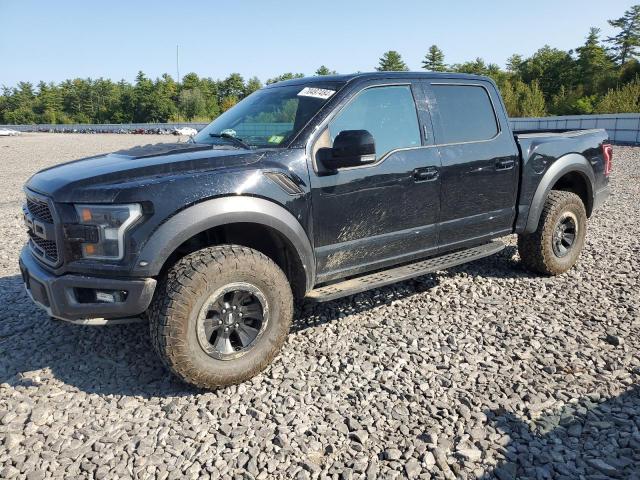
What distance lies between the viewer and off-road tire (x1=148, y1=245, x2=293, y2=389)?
2912 mm

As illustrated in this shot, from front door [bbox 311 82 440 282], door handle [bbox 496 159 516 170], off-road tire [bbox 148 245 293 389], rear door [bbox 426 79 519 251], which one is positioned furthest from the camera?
door handle [bbox 496 159 516 170]

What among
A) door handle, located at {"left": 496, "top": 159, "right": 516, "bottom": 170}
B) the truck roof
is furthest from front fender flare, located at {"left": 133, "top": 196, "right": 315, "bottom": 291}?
door handle, located at {"left": 496, "top": 159, "right": 516, "bottom": 170}

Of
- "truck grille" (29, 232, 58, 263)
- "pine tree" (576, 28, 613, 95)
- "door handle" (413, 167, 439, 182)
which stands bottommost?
"truck grille" (29, 232, 58, 263)

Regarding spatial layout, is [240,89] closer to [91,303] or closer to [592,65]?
[592,65]

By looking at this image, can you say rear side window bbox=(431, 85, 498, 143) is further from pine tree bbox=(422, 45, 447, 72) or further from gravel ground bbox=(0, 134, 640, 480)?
pine tree bbox=(422, 45, 447, 72)

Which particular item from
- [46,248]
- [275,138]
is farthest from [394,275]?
[46,248]

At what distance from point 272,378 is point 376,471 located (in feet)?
3.57

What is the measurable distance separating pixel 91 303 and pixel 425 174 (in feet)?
8.37

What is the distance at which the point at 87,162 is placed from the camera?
11.5ft

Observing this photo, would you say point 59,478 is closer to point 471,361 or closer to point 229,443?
point 229,443

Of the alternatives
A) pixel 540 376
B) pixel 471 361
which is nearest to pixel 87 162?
pixel 471 361

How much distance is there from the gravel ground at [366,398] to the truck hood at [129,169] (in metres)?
1.29

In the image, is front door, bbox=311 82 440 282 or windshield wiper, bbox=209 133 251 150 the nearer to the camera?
front door, bbox=311 82 440 282

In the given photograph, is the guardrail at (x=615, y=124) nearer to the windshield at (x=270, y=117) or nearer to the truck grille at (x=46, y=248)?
the windshield at (x=270, y=117)
